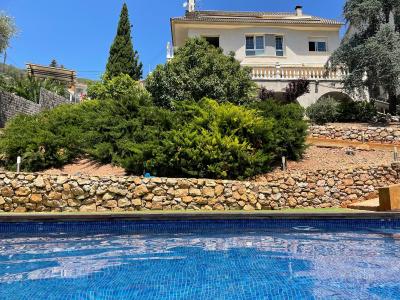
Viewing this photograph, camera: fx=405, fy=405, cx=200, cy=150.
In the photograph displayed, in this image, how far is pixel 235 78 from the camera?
18.0 m

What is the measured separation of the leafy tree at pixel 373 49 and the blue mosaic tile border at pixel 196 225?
473 inches

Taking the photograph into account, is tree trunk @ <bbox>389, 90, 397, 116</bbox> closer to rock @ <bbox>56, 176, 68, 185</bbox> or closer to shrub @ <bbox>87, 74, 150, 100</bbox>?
shrub @ <bbox>87, 74, 150, 100</bbox>

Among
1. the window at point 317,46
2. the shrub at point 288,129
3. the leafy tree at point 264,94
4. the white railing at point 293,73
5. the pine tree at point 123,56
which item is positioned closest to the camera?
the shrub at point 288,129

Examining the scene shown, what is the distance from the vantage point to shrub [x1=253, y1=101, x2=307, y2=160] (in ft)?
47.7

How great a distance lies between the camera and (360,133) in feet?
59.7

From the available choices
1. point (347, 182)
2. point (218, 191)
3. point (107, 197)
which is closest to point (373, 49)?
point (347, 182)

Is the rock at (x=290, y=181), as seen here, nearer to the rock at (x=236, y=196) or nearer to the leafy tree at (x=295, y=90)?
the rock at (x=236, y=196)

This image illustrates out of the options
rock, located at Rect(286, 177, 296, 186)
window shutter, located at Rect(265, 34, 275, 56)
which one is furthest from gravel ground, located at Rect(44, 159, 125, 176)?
window shutter, located at Rect(265, 34, 275, 56)

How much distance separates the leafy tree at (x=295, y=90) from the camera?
2264 cm

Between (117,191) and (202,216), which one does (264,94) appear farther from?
(202,216)

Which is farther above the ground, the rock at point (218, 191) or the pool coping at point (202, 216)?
the rock at point (218, 191)

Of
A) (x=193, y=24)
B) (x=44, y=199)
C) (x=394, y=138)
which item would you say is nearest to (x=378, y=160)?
(x=394, y=138)

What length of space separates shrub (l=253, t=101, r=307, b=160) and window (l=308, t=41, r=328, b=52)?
15.3m

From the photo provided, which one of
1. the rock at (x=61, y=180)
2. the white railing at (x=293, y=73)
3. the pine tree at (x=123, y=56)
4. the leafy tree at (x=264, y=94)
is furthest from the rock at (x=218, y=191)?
the pine tree at (x=123, y=56)
